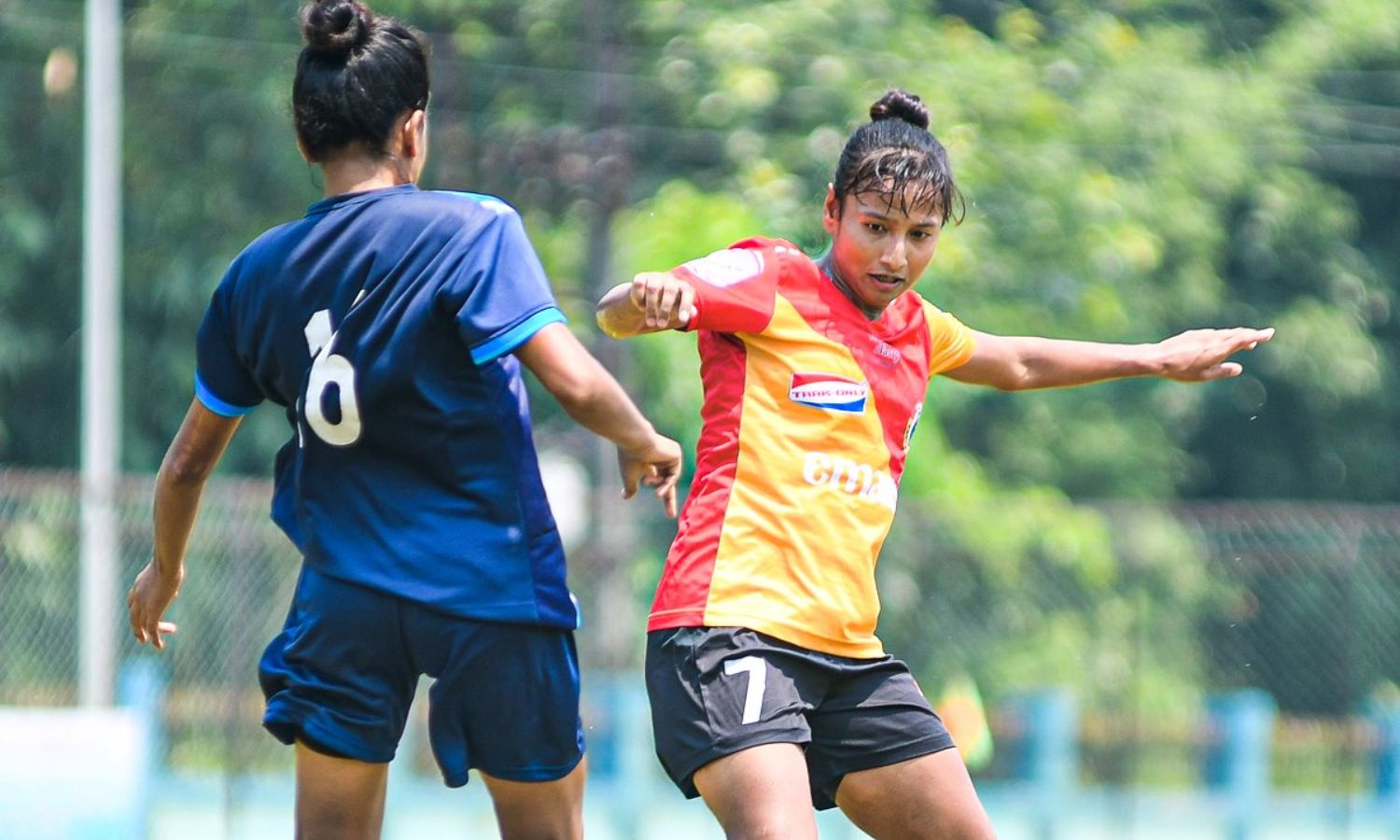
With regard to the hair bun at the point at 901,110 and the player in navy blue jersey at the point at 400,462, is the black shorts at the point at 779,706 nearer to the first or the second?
the player in navy blue jersey at the point at 400,462

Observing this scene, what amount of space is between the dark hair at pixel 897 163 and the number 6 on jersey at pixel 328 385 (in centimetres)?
114

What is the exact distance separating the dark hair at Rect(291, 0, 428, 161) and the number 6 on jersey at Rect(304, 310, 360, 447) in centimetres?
34

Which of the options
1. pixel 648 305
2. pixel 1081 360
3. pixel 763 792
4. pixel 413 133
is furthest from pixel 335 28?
pixel 1081 360

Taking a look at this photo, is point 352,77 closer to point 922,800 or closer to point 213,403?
point 213,403

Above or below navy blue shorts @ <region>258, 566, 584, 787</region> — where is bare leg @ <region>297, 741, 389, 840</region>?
below

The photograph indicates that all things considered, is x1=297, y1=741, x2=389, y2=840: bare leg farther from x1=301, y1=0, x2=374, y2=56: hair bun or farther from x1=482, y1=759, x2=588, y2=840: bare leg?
x1=301, y1=0, x2=374, y2=56: hair bun

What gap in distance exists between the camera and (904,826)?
12.9ft

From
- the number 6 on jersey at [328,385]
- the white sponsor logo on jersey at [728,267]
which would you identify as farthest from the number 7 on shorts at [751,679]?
the number 6 on jersey at [328,385]

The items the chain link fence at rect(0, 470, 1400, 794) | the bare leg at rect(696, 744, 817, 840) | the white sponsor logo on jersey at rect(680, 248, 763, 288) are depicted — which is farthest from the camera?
the chain link fence at rect(0, 470, 1400, 794)

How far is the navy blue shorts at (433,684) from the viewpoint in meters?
3.57

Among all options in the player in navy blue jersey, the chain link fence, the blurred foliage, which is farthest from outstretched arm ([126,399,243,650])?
the blurred foliage

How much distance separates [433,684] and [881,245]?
49.7 inches

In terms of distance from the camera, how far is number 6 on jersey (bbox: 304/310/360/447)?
3.53 metres

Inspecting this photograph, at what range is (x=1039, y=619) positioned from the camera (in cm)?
1419
